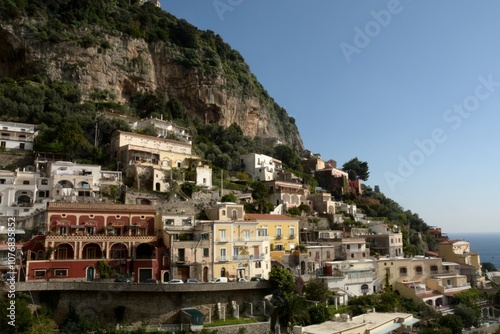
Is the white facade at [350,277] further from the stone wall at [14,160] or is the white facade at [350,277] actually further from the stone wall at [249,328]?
the stone wall at [14,160]

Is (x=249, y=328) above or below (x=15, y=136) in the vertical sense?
below

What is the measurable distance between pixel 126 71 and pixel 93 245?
168 feet

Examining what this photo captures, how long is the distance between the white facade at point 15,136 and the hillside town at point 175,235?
13 cm

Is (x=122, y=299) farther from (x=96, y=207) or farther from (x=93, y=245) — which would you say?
(x=96, y=207)

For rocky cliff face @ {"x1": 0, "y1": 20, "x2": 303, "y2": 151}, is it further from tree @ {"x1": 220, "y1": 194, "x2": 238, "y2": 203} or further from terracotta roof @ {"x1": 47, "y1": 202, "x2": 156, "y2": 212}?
terracotta roof @ {"x1": 47, "y1": 202, "x2": 156, "y2": 212}

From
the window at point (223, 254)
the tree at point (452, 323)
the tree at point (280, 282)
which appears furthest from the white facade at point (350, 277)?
the window at point (223, 254)

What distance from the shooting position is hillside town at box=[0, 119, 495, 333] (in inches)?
1394

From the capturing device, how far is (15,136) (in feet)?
179

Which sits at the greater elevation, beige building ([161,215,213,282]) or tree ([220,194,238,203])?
tree ([220,194,238,203])

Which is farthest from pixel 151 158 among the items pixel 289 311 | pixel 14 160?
pixel 289 311

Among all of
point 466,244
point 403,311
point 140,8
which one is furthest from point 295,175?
point 140,8

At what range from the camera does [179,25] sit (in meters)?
94.6

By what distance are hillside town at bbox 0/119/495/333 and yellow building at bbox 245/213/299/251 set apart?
0.40 feet

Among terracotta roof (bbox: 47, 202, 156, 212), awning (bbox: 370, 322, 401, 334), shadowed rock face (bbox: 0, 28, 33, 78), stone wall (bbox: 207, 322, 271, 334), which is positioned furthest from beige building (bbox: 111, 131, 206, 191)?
shadowed rock face (bbox: 0, 28, 33, 78)
